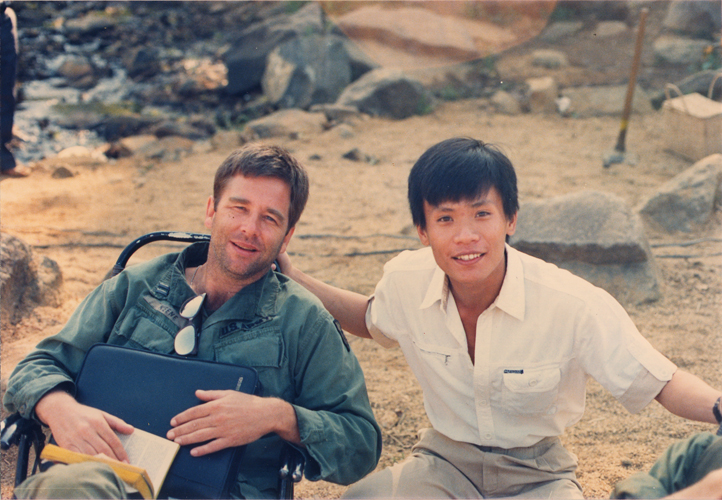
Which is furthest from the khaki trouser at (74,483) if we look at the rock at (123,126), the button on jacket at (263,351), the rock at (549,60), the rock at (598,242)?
the rock at (549,60)

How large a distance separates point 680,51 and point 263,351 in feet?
29.9

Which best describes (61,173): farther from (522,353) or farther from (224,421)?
(522,353)

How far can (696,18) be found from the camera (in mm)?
9719

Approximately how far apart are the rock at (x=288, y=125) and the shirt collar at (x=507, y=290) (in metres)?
5.87

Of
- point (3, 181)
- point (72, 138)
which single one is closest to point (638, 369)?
point (3, 181)

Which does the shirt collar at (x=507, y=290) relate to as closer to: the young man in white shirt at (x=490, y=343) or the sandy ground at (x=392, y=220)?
the young man in white shirt at (x=490, y=343)

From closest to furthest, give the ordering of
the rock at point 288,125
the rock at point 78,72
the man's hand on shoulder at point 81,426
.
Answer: the man's hand on shoulder at point 81,426 → the rock at point 288,125 → the rock at point 78,72

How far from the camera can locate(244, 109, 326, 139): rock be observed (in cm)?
796

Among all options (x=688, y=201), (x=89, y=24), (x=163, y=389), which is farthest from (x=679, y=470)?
(x=89, y=24)

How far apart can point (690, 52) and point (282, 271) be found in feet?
28.5

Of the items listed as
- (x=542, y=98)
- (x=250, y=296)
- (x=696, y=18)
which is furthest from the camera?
(x=696, y=18)

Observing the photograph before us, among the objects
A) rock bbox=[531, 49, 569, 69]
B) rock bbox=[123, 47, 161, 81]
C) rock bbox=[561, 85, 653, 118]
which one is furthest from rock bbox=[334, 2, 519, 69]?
rock bbox=[123, 47, 161, 81]

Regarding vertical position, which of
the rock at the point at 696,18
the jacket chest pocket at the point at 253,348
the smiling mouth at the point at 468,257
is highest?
the rock at the point at 696,18

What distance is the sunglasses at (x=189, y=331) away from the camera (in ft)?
6.95
